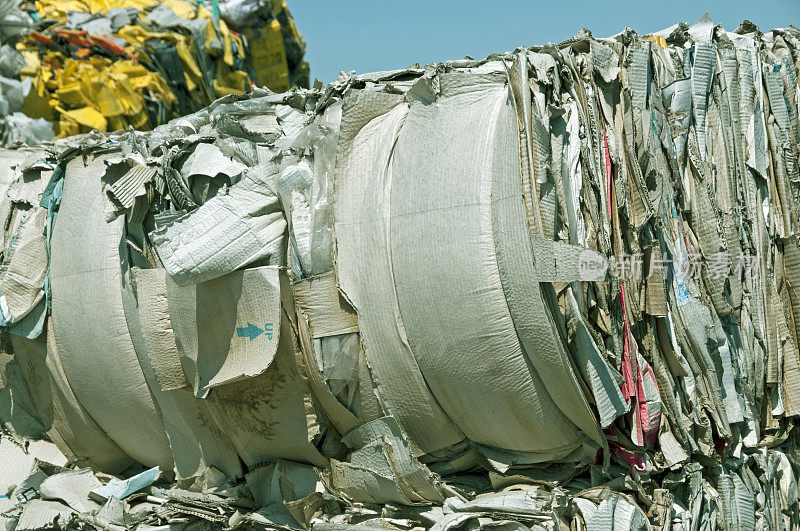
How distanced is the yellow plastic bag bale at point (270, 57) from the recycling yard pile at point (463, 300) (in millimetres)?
2668

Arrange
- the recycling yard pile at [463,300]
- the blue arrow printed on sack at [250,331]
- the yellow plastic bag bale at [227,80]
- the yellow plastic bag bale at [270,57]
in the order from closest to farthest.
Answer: the recycling yard pile at [463,300], the blue arrow printed on sack at [250,331], the yellow plastic bag bale at [227,80], the yellow plastic bag bale at [270,57]

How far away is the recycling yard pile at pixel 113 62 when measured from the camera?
13.8 feet

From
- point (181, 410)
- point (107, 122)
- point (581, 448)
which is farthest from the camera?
point (107, 122)

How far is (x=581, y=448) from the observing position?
2.24 metres

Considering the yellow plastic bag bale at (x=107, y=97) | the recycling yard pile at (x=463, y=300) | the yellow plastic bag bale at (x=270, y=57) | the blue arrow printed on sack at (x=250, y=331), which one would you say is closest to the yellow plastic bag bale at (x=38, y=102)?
the yellow plastic bag bale at (x=107, y=97)

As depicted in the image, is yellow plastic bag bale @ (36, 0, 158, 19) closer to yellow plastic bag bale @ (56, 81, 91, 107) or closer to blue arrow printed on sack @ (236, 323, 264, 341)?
yellow plastic bag bale @ (56, 81, 91, 107)

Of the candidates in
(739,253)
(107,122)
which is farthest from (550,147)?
(107,122)

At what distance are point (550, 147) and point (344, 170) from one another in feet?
1.93

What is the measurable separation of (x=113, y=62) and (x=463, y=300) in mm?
3132

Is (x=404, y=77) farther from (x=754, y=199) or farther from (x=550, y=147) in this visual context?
(x=754, y=199)

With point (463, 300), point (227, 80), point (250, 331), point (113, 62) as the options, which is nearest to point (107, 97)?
point (113, 62)

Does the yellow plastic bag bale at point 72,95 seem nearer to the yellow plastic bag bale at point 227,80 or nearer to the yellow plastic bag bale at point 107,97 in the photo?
the yellow plastic bag bale at point 107,97

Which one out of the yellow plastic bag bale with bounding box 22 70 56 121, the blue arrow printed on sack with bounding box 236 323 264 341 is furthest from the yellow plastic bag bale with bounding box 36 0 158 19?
the blue arrow printed on sack with bounding box 236 323 264 341

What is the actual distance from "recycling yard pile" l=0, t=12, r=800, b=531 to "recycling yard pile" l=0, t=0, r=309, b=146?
1688 mm
